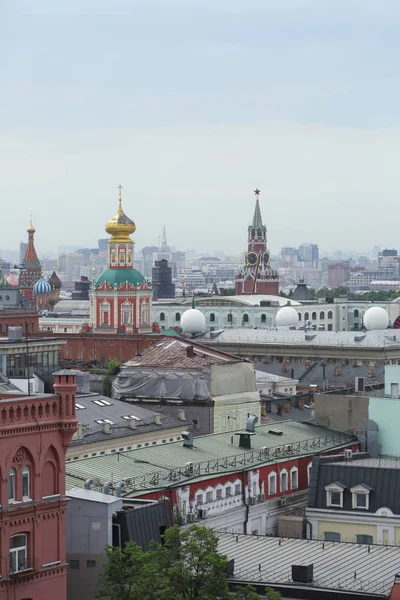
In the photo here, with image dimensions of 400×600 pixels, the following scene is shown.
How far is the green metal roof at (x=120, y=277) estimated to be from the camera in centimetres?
12194

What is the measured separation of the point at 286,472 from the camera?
52531mm

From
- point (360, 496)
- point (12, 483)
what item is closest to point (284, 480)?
point (360, 496)

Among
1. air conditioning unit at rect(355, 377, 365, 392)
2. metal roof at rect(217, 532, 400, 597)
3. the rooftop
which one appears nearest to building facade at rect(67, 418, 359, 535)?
metal roof at rect(217, 532, 400, 597)

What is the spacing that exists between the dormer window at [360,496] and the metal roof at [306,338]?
62010 millimetres

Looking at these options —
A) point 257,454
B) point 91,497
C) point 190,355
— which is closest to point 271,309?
point 190,355

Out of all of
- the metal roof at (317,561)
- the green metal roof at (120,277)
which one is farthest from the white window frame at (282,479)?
the green metal roof at (120,277)

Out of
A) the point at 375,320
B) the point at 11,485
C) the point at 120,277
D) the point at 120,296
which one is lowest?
the point at 11,485

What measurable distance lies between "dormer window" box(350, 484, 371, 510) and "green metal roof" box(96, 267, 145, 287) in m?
74.5

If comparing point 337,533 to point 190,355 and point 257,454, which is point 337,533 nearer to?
point 257,454

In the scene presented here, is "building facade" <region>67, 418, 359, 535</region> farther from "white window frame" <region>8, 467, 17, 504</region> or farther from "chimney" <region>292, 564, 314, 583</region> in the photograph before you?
"white window frame" <region>8, 467, 17, 504</region>

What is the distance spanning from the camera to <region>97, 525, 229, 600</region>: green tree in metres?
36.7

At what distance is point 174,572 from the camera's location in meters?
36.8

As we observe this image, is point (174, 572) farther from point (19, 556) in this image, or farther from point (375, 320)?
point (375, 320)

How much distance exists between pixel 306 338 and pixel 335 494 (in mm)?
66100
